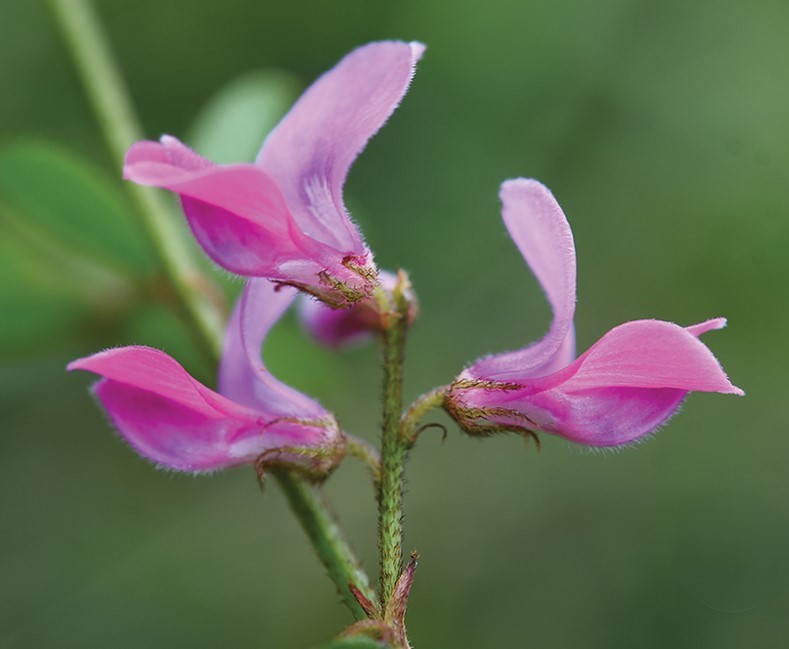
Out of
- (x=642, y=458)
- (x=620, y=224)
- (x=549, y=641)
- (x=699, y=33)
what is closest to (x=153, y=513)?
(x=549, y=641)

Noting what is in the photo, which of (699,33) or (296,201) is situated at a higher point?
(296,201)

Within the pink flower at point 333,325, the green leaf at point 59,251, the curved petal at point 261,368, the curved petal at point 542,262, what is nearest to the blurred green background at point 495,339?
the green leaf at point 59,251

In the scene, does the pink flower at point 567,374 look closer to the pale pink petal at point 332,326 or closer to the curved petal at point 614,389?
the curved petal at point 614,389

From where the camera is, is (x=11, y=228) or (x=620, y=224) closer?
(x=11, y=228)

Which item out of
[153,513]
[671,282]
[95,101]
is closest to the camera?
[95,101]

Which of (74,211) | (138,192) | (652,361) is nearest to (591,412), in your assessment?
(652,361)

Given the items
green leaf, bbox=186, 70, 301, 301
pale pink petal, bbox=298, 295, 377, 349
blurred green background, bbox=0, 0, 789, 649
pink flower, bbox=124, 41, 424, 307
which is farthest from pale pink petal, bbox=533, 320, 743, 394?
blurred green background, bbox=0, 0, 789, 649

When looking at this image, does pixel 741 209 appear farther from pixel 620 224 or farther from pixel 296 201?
pixel 296 201
